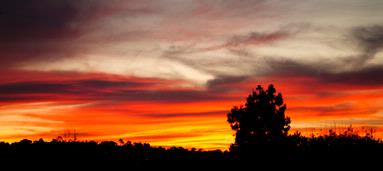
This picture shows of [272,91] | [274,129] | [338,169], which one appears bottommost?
[338,169]

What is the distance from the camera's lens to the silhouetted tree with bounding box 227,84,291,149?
36719 mm

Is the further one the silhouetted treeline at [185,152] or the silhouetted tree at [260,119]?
the silhouetted tree at [260,119]

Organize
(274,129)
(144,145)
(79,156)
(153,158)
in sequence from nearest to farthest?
(79,156) < (153,158) < (144,145) < (274,129)

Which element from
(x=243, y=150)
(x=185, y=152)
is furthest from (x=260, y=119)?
(x=185, y=152)

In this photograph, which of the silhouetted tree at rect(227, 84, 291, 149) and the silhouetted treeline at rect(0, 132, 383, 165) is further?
the silhouetted tree at rect(227, 84, 291, 149)

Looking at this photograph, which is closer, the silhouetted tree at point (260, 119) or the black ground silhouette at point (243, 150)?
the black ground silhouette at point (243, 150)

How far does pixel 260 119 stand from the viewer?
123ft

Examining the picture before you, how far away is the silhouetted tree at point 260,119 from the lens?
120 ft

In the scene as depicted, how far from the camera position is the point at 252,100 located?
126 feet

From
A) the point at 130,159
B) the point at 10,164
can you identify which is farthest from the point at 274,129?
the point at 10,164

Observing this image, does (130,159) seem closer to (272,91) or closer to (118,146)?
(118,146)

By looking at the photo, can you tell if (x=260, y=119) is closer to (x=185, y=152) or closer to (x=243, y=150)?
(x=243, y=150)

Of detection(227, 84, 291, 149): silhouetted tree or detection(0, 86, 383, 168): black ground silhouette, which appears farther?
detection(227, 84, 291, 149): silhouetted tree

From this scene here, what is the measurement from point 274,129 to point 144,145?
1480 cm
